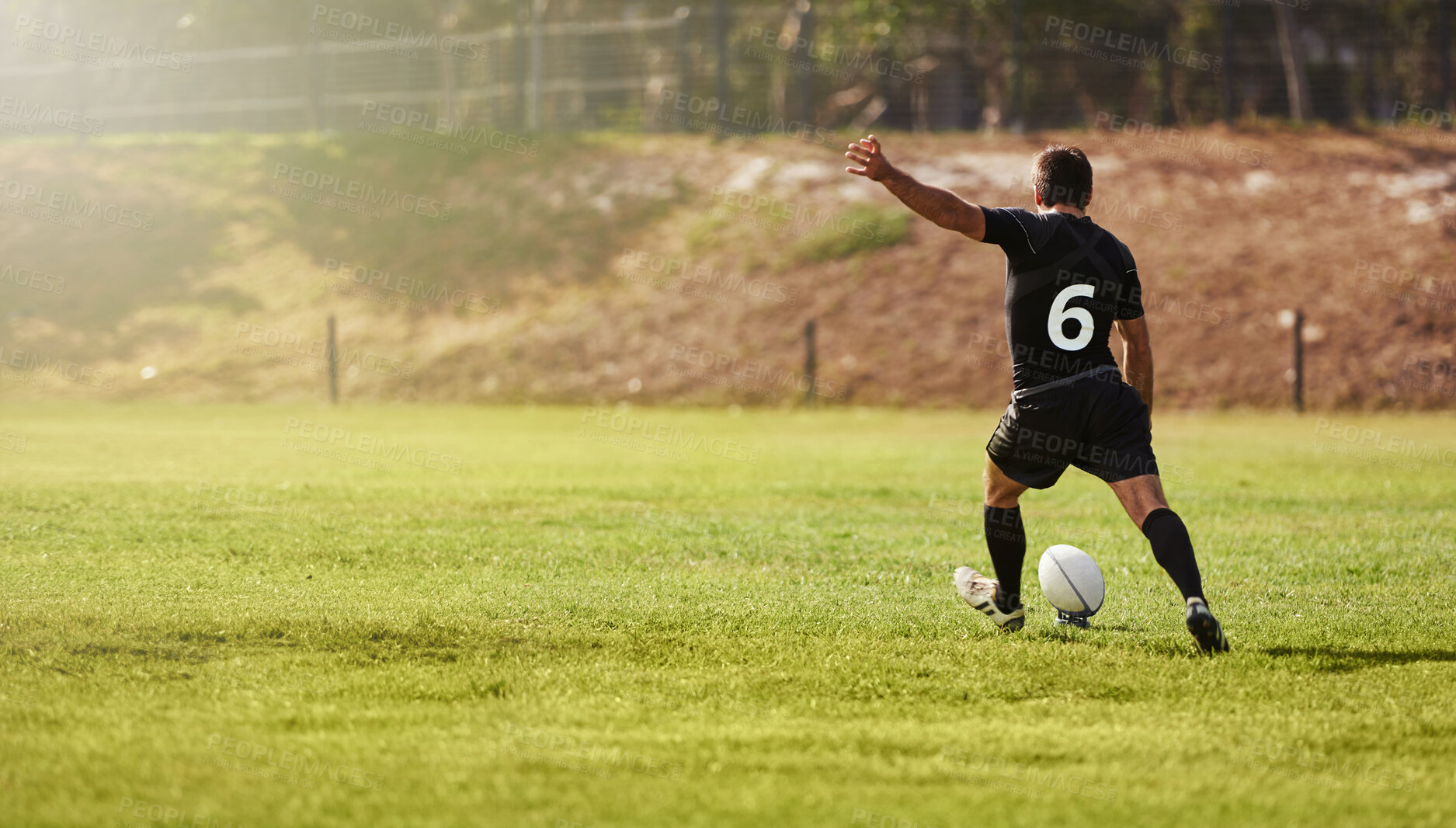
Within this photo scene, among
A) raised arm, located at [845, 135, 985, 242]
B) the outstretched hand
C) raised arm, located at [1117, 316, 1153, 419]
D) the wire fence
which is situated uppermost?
the wire fence

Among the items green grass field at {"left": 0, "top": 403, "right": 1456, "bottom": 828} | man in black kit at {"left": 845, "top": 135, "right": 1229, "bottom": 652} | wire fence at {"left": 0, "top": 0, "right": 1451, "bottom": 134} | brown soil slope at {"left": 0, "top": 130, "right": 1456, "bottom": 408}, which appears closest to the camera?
green grass field at {"left": 0, "top": 403, "right": 1456, "bottom": 828}

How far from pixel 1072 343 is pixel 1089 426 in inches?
15.2

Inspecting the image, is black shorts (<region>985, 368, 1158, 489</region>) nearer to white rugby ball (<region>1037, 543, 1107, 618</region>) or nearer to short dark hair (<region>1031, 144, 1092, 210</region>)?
white rugby ball (<region>1037, 543, 1107, 618</region>)

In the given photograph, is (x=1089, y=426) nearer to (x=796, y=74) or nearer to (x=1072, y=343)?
(x=1072, y=343)

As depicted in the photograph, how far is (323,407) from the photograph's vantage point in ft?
75.2

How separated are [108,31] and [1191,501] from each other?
159ft

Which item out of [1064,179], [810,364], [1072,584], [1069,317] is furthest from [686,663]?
[810,364]

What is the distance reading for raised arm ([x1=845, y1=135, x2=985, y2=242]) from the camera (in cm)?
536

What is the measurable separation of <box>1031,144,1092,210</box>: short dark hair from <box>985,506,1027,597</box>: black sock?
1532mm

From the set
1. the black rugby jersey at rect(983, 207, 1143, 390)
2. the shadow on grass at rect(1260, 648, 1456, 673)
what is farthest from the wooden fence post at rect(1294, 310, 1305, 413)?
the black rugby jersey at rect(983, 207, 1143, 390)

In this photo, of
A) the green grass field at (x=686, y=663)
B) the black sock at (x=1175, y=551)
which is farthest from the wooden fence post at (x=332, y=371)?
the black sock at (x=1175, y=551)

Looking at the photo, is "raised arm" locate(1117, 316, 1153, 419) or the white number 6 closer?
the white number 6

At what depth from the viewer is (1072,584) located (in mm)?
6117

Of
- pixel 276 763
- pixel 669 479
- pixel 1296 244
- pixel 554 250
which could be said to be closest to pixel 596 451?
pixel 669 479
